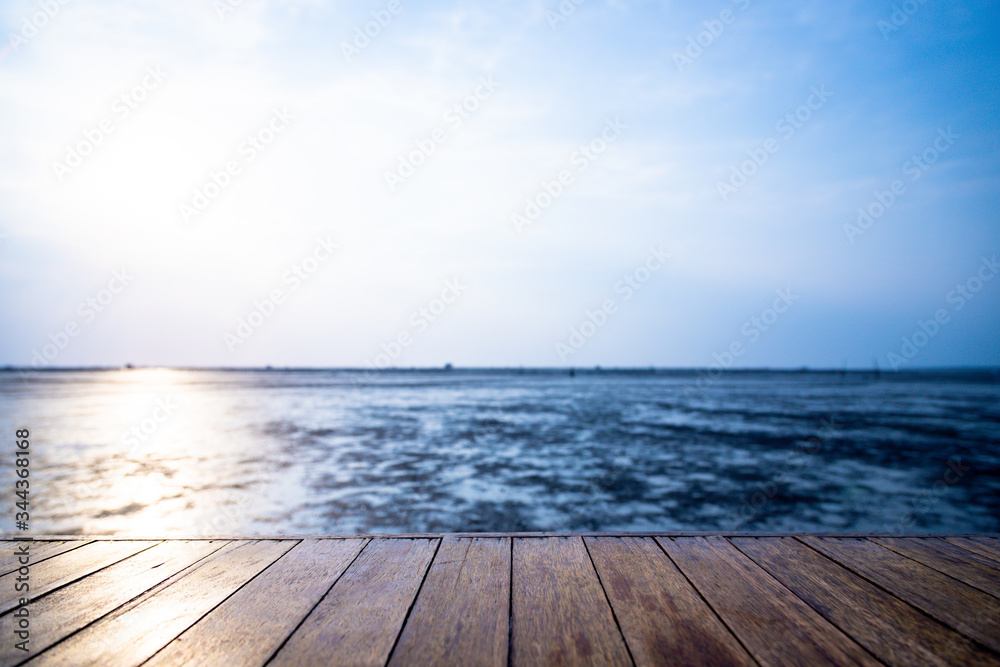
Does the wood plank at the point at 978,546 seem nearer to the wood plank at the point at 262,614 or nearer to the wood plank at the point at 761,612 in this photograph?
the wood plank at the point at 761,612

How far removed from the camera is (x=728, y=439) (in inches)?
433

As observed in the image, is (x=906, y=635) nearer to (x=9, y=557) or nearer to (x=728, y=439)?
(x=9, y=557)

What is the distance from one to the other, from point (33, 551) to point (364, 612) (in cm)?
180

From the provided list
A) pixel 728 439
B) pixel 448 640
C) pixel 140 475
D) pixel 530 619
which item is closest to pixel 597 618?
pixel 530 619

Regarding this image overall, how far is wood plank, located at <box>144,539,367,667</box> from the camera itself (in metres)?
1.51

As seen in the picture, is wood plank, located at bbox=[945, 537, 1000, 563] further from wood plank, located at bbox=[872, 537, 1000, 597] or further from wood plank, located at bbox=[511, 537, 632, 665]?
wood plank, located at bbox=[511, 537, 632, 665]

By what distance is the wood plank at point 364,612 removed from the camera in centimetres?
152

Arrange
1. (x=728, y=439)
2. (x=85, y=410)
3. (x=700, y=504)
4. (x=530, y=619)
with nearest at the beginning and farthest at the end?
(x=530, y=619)
(x=700, y=504)
(x=728, y=439)
(x=85, y=410)

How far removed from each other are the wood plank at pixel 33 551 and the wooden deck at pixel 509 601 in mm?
12

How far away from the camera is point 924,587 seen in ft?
6.62

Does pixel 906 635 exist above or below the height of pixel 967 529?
above

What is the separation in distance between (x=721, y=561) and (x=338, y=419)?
13.8m
